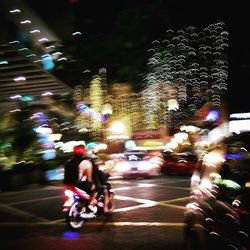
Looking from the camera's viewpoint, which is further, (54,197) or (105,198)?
(54,197)

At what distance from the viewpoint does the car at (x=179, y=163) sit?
23406 mm

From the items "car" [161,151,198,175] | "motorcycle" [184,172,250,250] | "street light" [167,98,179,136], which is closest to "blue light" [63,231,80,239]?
"motorcycle" [184,172,250,250]

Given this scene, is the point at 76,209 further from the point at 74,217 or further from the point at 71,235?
the point at 71,235

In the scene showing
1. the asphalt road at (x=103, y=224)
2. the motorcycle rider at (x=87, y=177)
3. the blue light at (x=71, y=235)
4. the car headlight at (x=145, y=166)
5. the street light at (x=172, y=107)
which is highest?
the street light at (x=172, y=107)

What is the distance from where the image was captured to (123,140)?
148 ft

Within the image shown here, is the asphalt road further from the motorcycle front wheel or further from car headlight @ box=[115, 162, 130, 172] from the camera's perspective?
car headlight @ box=[115, 162, 130, 172]

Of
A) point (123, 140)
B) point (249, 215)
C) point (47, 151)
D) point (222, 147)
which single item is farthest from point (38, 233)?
point (123, 140)

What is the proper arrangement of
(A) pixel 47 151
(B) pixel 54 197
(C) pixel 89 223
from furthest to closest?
(A) pixel 47 151 → (B) pixel 54 197 → (C) pixel 89 223

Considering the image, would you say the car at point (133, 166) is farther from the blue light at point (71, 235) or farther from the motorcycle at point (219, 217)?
the motorcycle at point (219, 217)

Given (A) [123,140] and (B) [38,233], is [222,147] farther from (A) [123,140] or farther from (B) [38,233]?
(A) [123,140]

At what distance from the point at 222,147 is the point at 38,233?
4.75 m

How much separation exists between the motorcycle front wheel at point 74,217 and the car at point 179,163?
14241 millimetres

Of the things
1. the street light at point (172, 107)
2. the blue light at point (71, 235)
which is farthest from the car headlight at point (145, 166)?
the blue light at point (71, 235)

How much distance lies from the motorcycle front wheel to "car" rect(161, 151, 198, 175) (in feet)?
46.7
